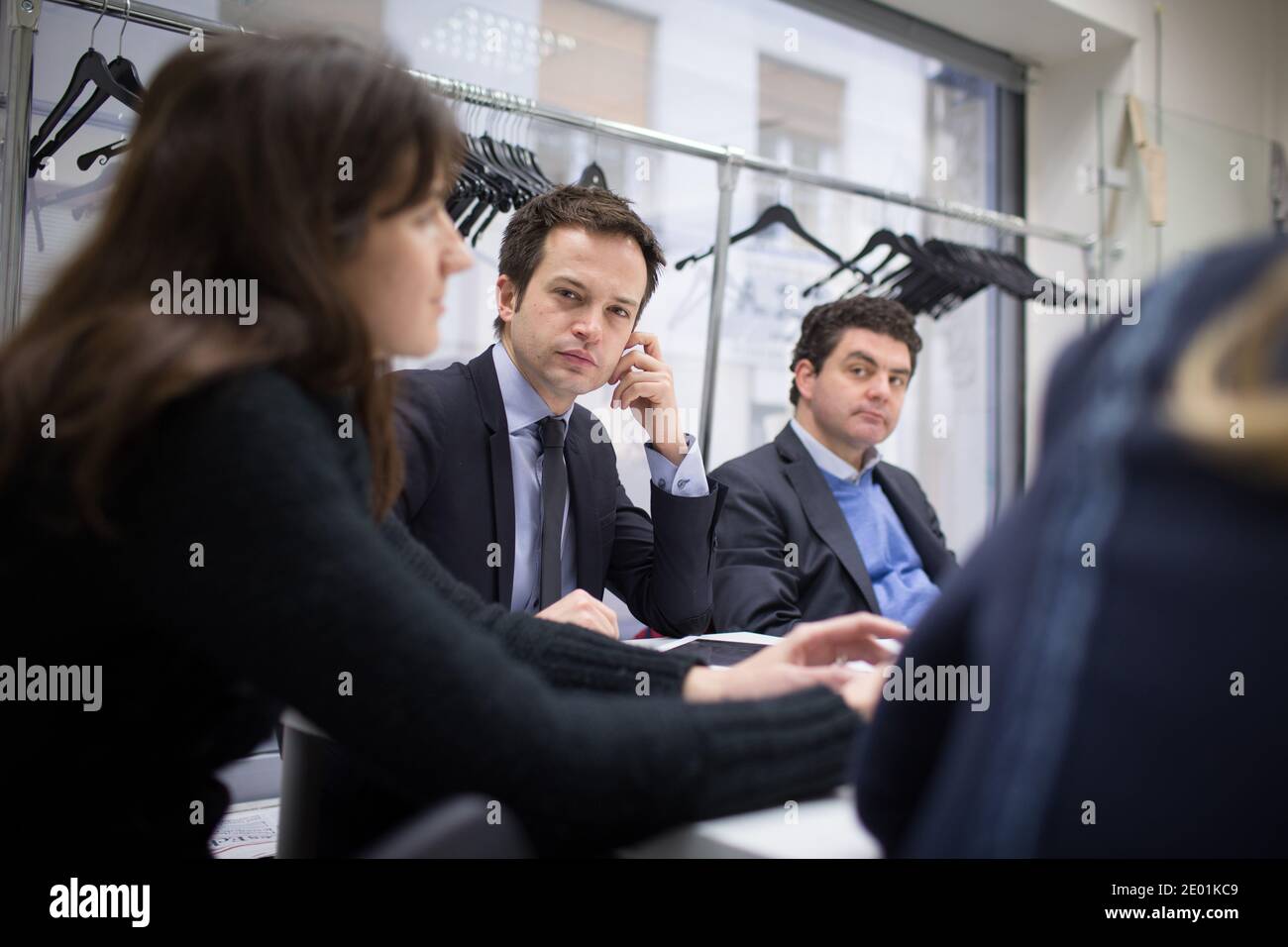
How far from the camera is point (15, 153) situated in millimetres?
1558

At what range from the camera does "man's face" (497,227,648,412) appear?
171 centimetres

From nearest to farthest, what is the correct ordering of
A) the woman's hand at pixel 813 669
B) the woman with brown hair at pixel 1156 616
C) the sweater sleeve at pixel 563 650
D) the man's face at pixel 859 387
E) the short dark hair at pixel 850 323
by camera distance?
the woman with brown hair at pixel 1156 616 → the woman's hand at pixel 813 669 → the sweater sleeve at pixel 563 650 → the man's face at pixel 859 387 → the short dark hair at pixel 850 323

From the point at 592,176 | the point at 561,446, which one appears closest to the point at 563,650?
Answer: the point at 561,446

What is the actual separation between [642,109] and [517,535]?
1.79 metres

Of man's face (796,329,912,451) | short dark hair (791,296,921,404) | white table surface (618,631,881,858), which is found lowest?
white table surface (618,631,881,858)

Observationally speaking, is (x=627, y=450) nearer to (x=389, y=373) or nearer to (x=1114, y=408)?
(x=389, y=373)

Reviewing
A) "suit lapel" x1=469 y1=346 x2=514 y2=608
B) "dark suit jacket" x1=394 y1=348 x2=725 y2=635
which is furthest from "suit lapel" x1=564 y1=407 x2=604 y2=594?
"suit lapel" x1=469 y1=346 x2=514 y2=608

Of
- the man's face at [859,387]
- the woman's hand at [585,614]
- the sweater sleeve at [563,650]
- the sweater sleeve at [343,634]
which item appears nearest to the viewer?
the sweater sleeve at [343,634]

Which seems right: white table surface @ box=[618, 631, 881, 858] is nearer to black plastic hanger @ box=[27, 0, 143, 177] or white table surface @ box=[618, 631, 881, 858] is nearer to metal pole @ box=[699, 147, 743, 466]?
black plastic hanger @ box=[27, 0, 143, 177]

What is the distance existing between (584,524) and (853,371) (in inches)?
40.9

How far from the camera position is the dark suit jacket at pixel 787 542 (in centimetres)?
199

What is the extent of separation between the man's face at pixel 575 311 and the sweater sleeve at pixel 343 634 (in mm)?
1061

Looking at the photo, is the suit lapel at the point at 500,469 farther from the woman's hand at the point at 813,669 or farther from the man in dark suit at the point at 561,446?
the woman's hand at the point at 813,669

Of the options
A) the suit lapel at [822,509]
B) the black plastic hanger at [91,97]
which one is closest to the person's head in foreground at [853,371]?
the suit lapel at [822,509]
